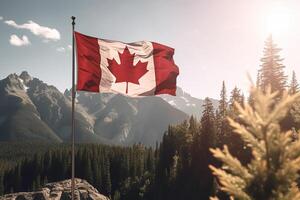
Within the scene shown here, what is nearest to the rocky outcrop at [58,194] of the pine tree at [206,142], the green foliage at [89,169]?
the pine tree at [206,142]

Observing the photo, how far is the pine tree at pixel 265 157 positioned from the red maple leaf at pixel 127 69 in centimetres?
1509

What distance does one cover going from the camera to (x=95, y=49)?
72.3 feet

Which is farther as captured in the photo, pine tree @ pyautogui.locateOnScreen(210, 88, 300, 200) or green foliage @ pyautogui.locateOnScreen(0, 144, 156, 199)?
green foliage @ pyautogui.locateOnScreen(0, 144, 156, 199)

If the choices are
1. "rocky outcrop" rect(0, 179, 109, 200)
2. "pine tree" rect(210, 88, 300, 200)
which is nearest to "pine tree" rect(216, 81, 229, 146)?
"rocky outcrop" rect(0, 179, 109, 200)

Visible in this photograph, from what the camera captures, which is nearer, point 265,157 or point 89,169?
point 265,157

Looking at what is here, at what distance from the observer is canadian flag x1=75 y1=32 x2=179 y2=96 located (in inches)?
848

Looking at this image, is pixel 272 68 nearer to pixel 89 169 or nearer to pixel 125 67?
pixel 125 67

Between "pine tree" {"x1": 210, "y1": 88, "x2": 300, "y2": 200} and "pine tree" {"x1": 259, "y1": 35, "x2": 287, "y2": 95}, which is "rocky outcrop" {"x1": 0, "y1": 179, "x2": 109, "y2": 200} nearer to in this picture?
"pine tree" {"x1": 259, "y1": 35, "x2": 287, "y2": 95}

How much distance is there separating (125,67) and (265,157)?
16.0 metres

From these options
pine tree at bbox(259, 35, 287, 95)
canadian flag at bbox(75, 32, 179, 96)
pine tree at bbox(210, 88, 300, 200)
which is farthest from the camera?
pine tree at bbox(259, 35, 287, 95)

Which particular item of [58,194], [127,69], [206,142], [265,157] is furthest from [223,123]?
[265,157]

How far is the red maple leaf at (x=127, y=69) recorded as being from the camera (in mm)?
23109

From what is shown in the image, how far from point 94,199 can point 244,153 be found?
40.7 m

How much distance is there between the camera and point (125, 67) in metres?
23.7
